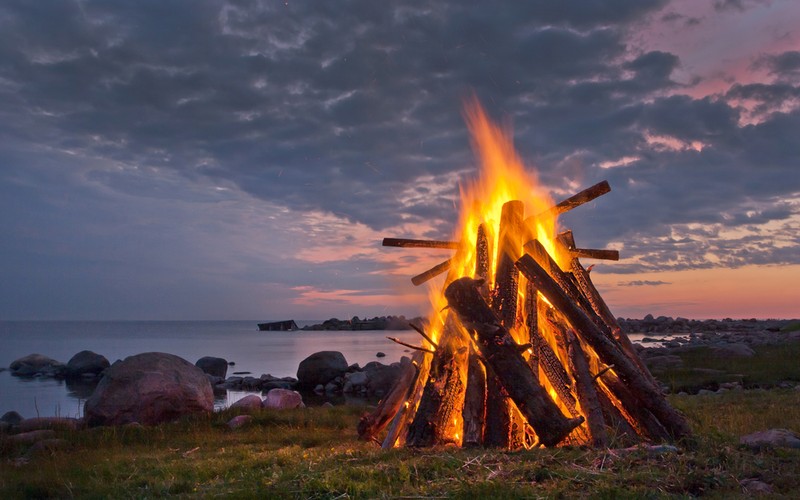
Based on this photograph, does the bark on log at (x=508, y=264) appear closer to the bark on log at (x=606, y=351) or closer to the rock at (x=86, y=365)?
the bark on log at (x=606, y=351)

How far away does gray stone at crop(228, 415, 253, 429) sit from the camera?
1201 cm

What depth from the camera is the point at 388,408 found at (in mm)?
9891

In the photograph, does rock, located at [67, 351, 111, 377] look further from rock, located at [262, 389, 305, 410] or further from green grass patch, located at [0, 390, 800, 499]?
green grass patch, located at [0, 390, 800, 499]

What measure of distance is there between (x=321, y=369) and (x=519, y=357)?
23.0 metres

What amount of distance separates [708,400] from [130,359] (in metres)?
13.5

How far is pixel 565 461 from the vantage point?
19.1 feet

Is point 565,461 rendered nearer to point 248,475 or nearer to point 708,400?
point 248,475

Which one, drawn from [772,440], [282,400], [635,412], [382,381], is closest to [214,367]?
[382,381]

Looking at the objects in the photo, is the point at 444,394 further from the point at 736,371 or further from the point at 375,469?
the point at 736,371

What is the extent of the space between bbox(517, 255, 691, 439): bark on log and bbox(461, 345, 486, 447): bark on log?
4.45ft

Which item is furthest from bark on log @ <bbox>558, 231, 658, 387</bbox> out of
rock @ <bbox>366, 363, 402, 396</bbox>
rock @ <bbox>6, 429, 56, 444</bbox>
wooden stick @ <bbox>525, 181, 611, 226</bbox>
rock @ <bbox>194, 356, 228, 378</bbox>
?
rock @ <bbox>194, 356, 228, 378</bbox>

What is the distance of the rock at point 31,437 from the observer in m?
10.5

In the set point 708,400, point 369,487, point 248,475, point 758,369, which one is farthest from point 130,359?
point 758,369

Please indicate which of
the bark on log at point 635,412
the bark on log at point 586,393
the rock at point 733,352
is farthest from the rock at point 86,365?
the bark on log at point 635,412
